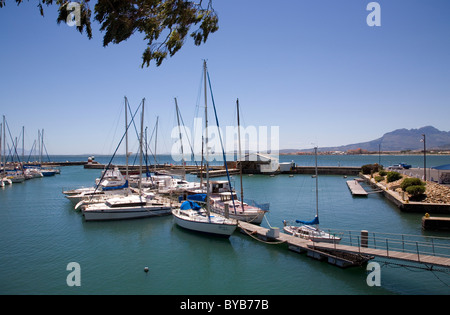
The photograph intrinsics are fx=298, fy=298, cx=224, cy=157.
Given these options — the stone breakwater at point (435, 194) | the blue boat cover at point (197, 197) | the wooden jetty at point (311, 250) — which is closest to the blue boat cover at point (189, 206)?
the blue boat cover at point (197, 197)

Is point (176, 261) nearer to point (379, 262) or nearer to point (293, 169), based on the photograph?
point (379, 262)

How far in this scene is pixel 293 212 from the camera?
32.8 meters

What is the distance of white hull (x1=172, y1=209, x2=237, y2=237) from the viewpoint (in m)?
22.7

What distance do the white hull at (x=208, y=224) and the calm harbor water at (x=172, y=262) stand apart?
0.63m

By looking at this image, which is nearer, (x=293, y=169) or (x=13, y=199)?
(x=13, y=199)

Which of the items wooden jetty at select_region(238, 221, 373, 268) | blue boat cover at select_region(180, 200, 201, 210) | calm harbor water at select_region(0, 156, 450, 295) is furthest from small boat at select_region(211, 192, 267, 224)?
wooden jetty at select_region(238, 221, 373, 268)

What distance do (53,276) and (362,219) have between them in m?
26.0

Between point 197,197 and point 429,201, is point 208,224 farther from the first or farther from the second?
point 429,201

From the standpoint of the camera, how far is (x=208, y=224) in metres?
23.4

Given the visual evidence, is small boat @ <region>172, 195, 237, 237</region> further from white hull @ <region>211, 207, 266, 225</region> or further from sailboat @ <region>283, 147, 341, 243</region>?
sailboat @ <region>283, 147, 341, 243</region>

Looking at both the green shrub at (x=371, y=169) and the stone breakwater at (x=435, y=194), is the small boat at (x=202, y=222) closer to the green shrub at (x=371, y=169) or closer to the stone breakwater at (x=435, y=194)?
the stone breakwater at (x=435, y=194)

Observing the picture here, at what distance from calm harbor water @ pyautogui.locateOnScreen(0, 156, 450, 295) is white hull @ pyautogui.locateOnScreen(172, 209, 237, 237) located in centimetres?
63

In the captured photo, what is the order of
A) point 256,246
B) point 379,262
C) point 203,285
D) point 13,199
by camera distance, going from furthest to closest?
point 13,199
point 256,246
point 379,262
point 203,285
